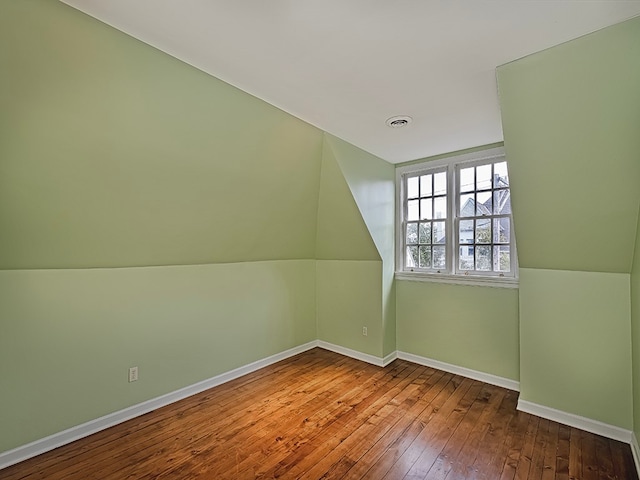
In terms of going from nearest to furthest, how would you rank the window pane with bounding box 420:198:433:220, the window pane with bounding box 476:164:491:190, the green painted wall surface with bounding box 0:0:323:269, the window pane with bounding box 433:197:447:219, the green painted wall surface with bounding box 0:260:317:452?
1. the green painted wall surface with bounding box 0:0:323:269
2. the green painted wall surface with bounding box 0:260:317:452
3. the window pane with bounding box 476:164:491:190
4. the window pane with bounding box 433:197:447:219
5. the window pane with bounding box 420:198:433:220

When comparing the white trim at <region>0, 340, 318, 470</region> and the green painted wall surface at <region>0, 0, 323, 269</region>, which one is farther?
the white trim at <region>0, 340, 318, 470</region>

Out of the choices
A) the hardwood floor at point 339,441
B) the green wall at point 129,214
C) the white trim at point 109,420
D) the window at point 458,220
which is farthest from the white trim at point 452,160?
the white trim at point 109,420

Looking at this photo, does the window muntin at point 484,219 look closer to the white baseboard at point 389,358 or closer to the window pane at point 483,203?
the window pane at point 483,203

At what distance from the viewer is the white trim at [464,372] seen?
3.06 m

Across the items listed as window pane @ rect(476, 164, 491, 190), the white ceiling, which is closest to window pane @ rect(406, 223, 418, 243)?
window pane @ rect(476, 164, 491, 190)

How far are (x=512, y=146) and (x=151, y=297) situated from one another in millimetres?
3081

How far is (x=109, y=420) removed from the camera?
7.88 feet

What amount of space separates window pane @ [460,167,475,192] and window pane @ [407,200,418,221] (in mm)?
575

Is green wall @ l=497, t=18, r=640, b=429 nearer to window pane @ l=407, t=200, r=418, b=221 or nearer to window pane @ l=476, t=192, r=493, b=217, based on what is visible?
window pane @ l=476, t=192, r=493, b=217

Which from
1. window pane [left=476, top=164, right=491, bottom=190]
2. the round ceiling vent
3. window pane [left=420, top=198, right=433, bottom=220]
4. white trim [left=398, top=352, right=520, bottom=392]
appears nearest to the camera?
the round ceiling vent

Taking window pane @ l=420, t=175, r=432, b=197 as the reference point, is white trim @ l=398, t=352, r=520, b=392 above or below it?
below

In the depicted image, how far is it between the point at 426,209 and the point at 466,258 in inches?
29.2

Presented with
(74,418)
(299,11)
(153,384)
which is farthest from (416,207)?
(74,418)

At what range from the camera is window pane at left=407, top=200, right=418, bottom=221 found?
3.84 meters
